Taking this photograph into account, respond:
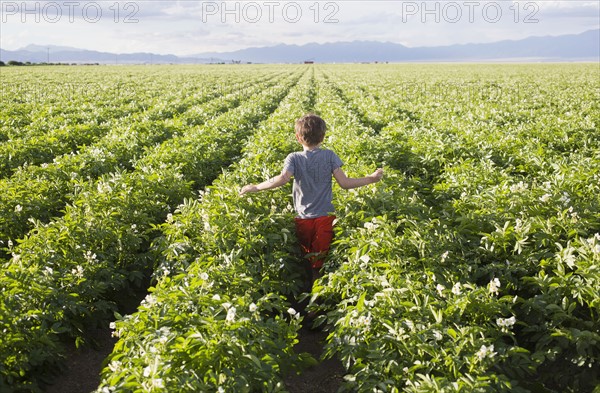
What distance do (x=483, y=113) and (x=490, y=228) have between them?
11.4m

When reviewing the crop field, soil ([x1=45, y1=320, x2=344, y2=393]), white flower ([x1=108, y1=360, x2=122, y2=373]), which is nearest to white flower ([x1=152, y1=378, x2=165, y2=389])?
the crop field

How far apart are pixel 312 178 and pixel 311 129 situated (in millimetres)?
601

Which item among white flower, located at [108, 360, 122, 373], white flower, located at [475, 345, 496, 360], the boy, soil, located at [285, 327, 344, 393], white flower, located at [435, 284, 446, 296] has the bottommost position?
soil, located at [285, 327, 344, 393]

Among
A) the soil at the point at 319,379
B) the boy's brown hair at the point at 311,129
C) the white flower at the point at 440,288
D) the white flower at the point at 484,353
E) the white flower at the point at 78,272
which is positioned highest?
the boy's brown hair at the point at 311,129

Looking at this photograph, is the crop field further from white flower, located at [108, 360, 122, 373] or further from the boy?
the boy

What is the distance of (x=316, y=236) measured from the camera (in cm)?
577

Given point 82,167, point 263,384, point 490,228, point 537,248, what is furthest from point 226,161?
point 263,384

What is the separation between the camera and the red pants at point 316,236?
18.7 feet

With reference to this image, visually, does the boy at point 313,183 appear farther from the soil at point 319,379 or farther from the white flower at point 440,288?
the white flower at point 440,288

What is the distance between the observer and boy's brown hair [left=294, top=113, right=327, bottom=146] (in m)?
5.44

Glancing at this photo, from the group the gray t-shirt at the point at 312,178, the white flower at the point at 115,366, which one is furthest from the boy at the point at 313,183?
the white flower at the point at 115,366

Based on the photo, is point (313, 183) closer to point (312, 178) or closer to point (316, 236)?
point (312, 178)

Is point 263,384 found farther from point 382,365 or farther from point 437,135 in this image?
point 437,135

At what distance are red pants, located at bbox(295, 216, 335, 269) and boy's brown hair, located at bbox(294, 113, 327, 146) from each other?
96 centimetres
